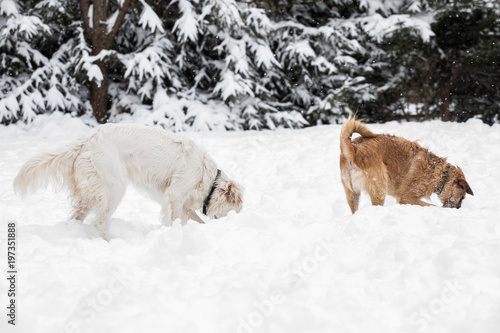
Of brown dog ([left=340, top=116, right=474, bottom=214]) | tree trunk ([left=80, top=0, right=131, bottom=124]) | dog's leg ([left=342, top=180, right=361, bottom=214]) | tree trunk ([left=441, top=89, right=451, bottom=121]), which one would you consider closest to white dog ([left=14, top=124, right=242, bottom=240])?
dog's leg ([left=342, top=180, right=361, bottom=214])

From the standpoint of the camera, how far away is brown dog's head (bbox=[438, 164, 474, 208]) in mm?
4480

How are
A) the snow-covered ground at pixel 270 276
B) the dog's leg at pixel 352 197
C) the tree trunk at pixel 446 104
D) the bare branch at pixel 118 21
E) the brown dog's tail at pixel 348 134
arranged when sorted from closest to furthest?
the snow-covered ground at pixel 270 276 < the brown dog's tail at pixel 348 134 < the dog's leg at pixel 352 197 < the bare branch at pixel 118 21 < the tree trunk at pixel 446 104

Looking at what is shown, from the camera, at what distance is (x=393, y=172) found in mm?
A: 4422

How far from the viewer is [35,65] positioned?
460 inches

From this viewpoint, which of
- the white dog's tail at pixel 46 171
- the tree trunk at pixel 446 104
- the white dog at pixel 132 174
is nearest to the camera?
the white dog's tail at pixel 46 171

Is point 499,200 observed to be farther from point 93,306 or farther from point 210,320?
point 93,306

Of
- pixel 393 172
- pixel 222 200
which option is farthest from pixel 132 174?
pixel 393 172

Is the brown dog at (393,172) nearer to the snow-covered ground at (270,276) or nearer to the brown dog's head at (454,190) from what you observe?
the brown dog's head at (454,190)

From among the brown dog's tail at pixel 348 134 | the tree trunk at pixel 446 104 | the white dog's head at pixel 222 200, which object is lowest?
the tree trunk at pixel 446 104

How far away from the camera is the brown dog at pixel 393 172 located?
4.25m

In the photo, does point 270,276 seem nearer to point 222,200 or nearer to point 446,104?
point 222,200

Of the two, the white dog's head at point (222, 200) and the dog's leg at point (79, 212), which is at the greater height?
the dog's leg at point (79, 212)

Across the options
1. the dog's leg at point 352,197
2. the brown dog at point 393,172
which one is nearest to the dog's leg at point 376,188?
the brown dog at point 393,172

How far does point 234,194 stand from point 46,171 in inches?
77.4
